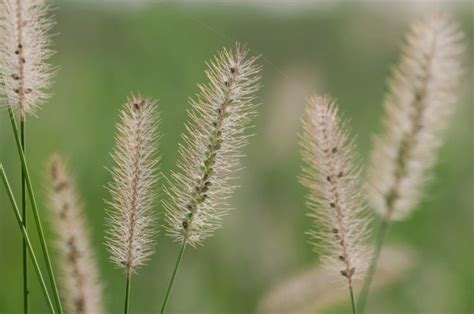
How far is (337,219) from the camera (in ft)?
2.92

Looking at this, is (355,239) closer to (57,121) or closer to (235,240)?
(235,240)

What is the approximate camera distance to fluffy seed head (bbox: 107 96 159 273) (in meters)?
0.81

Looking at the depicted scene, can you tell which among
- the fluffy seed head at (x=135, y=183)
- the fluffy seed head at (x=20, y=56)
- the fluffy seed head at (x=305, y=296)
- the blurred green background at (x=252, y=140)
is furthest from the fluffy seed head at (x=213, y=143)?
the blurred green background at (x=252, y=140)

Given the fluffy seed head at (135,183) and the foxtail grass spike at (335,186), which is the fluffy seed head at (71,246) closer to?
the fluffy seed head at (135,183)

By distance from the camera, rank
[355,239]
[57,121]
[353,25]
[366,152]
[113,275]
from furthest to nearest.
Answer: [353,25] → [366,152] → [57,121] → [113,275] → [355,239]

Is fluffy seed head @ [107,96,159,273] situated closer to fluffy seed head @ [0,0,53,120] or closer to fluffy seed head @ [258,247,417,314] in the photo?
fluffy seed head @ [0,0,53,120]

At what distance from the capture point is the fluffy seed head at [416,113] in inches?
34.3

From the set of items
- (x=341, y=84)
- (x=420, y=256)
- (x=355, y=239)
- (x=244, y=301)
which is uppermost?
(x=341, y=84)

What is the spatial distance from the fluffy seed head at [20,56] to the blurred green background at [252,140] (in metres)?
0.85

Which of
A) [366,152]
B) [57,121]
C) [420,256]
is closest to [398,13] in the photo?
[366,152]

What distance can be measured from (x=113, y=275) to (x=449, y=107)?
4.80ft

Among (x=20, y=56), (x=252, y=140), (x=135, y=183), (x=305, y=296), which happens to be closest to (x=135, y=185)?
(x=135, y=183)

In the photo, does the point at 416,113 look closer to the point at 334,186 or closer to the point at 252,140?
the point at 334,186

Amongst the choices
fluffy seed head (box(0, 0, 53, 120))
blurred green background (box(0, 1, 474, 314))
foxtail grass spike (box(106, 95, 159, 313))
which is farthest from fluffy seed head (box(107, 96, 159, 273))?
blurred green background (box(0, 1, 474, 314))
